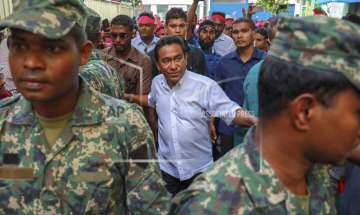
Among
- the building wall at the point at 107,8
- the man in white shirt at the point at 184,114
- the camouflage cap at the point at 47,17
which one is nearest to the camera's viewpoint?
the camouflage cap at the point at 47,17

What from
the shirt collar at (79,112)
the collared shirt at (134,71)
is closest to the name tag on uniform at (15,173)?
the shirt collar at (79,112)

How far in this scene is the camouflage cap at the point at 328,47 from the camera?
114 centimetres

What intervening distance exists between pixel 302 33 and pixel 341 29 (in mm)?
97

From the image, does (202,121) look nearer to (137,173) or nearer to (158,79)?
(158,79)

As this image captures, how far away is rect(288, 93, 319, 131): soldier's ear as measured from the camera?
3.84 ft

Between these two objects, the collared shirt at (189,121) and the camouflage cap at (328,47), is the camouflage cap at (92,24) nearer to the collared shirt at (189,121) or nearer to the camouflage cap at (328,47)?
the collared shirt at (189,121)

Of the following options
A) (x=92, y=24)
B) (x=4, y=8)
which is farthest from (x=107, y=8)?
(x=92, y=24)

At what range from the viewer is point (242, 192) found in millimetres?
1211

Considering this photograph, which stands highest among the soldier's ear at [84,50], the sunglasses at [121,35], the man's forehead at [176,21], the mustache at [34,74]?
the soldier's ear at [84,50]

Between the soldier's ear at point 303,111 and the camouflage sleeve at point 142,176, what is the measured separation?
0.61 meters

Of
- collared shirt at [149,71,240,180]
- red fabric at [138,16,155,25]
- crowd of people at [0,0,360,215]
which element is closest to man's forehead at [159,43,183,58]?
collared shirt at [149,71,240,180]

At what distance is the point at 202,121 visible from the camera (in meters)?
3.13

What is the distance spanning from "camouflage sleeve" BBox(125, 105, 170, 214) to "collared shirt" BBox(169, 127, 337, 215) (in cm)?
34

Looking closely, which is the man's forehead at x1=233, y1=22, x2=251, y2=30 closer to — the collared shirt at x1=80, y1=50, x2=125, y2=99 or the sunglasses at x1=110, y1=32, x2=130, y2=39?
the sunglasses at x1=110, y1=32, x2=130, y2=39
